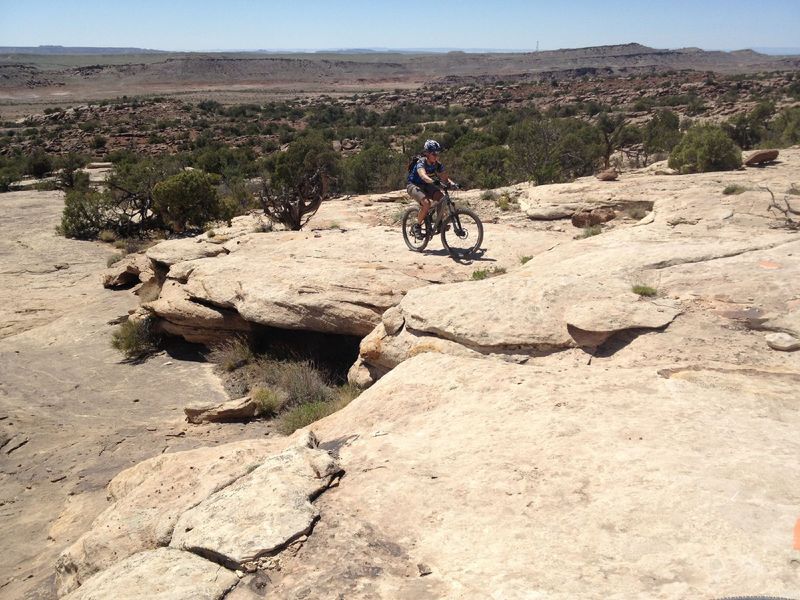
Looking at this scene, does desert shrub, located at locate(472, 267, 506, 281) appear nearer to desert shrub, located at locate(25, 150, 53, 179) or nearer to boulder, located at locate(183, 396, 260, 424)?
boulder, located at locate(183, 396, 260, 424)

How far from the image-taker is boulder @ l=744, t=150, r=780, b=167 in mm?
14539

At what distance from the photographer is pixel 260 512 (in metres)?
4.14

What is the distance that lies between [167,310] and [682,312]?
318 inches

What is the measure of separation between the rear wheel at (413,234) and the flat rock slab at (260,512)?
594cm

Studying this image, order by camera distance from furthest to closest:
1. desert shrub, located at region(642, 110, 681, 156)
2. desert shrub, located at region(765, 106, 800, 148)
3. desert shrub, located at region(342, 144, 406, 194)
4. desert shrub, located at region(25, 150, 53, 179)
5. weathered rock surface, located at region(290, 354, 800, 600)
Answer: desert shrub, located at region(25, 150, 53, 179) < desert shrub, located at region(642, 110, 681, 156) < desert shrub, located at region(342, 144, 406, 194) < desert shrub, located at region(765, 106, 800, 148) < weathered rock surface, located at region(290, 354, 800, 600)

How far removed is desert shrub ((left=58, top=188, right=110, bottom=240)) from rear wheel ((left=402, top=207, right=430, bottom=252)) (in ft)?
38.9

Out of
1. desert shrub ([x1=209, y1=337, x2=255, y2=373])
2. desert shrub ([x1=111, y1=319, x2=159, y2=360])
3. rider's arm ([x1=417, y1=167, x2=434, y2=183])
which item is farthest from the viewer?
desert shrub ([x1=111, y1=319, x2=159, y2=360])

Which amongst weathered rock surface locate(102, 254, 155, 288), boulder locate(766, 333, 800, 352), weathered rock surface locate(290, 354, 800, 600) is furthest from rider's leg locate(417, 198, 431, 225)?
weathered rock surface locate(102, 254, 155, 288)

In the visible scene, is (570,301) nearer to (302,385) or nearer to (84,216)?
(302,385)

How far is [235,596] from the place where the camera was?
354 centimetres

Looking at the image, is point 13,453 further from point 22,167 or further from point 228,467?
point 22,167

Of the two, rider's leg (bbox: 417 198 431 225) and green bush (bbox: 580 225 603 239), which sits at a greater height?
rider's leg (bbox: 417 198 431 225)

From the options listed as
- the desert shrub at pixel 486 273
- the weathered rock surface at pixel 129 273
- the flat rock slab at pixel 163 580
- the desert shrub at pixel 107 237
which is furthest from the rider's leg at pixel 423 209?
the desert shrub at pixel 107 237

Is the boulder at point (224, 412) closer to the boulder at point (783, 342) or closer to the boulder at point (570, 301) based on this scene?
the boulder at point (570, 301)
